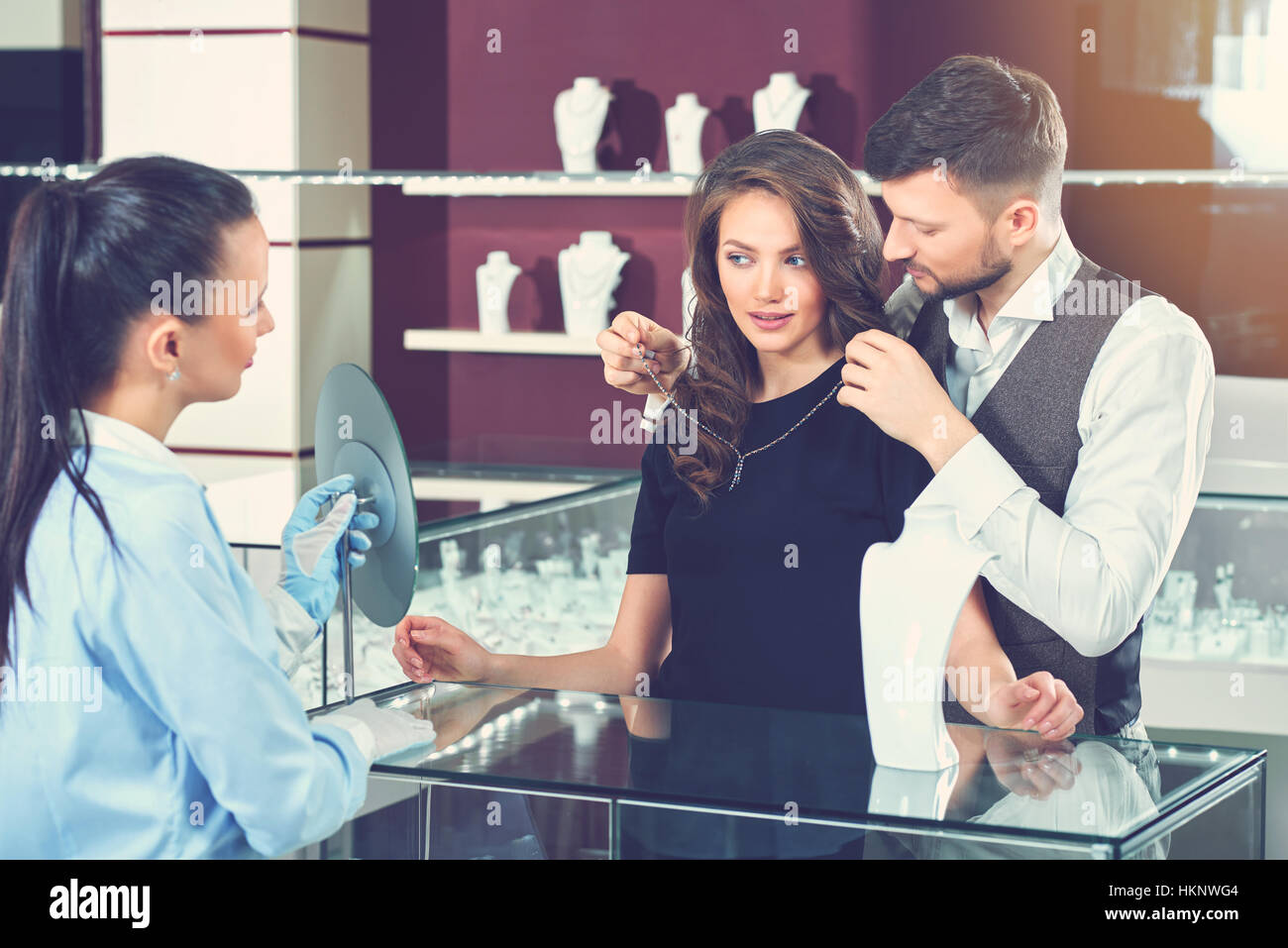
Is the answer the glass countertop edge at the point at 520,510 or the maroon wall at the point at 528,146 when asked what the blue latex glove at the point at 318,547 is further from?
the maroon wall at the point at 528,146

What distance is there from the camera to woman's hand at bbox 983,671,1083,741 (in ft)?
4.62

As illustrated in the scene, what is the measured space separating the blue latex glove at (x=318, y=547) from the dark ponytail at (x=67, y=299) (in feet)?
1.23

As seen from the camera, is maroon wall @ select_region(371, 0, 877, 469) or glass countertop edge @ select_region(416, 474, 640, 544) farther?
maroon wall @ select_region(371, 0, 877, 469)

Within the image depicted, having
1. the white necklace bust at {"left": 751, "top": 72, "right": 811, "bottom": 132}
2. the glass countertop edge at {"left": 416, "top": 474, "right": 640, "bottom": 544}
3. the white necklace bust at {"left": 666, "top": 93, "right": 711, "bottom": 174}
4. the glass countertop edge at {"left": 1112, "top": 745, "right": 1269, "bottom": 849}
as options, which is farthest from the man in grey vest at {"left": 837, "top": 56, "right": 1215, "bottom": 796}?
the white necklace bust at {"left": 666, "top": 93, "right": 711, "bottom": 174}

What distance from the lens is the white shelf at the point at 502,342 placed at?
440 centimetres

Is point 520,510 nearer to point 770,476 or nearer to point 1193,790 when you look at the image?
point 770,476

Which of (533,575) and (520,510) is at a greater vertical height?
(520,510)

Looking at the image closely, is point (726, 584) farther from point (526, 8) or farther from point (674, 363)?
point (526, 8)

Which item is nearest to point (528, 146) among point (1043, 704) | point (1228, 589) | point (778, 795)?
point (1228, 589)

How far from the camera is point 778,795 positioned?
1.24 m

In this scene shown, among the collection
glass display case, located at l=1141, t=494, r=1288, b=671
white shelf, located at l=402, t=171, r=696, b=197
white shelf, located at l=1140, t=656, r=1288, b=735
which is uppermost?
white shelf, located at l=402, t=171, r=696, b=197

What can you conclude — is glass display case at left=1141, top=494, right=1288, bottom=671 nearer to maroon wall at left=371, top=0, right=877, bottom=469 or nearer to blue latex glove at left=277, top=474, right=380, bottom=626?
maroon wall at left=371, top=0, right=877, bottom=469

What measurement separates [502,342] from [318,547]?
304 cm

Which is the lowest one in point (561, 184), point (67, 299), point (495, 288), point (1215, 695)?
point (1215, 695)
